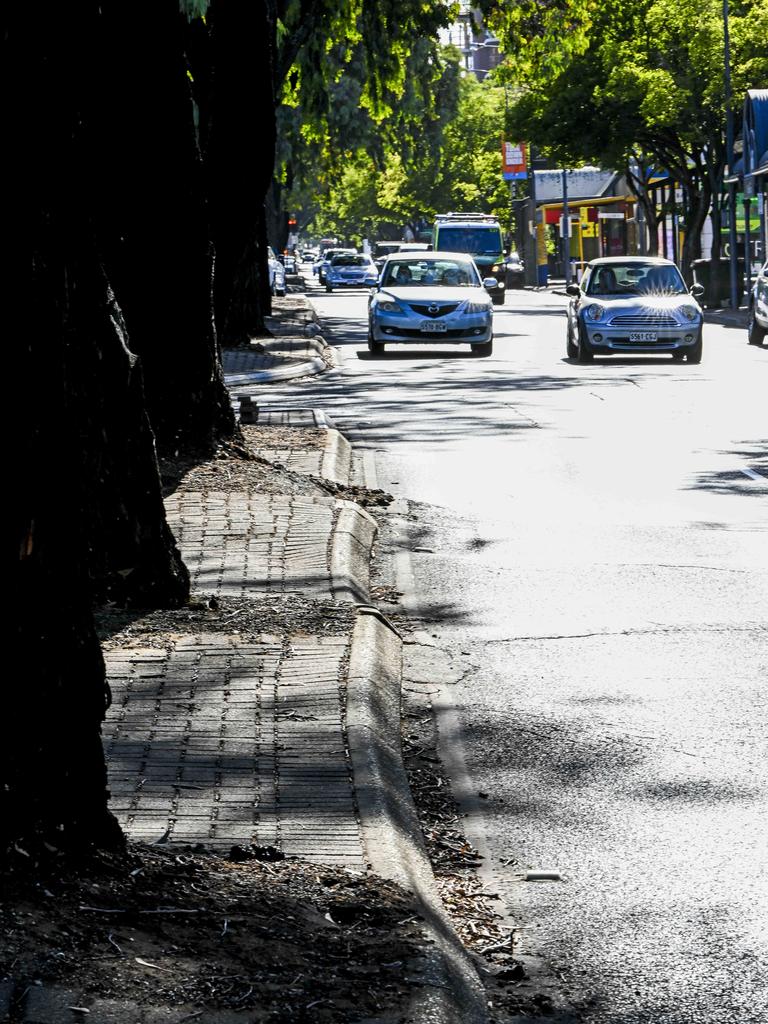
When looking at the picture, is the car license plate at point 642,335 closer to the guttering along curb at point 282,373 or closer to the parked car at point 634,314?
the parked car at point 634,314

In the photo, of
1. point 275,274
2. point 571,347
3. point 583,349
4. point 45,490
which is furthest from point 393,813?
point 275,274

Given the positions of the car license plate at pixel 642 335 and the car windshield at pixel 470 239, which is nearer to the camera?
the car license plate at pixel 642 335

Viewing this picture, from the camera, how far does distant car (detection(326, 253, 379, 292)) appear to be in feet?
277

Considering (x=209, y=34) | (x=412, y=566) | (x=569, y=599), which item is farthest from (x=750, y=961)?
(x=209, y=34)

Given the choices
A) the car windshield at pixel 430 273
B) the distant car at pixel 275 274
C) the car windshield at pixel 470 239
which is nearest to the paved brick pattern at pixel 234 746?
the car windshield at pixel 430 273

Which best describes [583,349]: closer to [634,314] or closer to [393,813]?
[634,314]

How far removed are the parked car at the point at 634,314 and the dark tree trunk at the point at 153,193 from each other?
55.6ft

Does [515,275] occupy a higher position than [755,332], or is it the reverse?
[755,332]

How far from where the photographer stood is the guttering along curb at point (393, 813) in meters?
4.30

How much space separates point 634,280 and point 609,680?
76.7 ft

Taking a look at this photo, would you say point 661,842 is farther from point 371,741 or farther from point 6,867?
point 6,867

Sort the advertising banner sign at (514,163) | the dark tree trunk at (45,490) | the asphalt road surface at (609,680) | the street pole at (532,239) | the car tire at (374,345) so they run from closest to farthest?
the dark tree trunk at (45,490) → the asphalt road surface at (609,680) → the car tire at (374,345) → the street pole at (532,239) → the advertising banner sign at (514,163)

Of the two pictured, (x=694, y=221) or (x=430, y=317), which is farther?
(x=694, y=221)

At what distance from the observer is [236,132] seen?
633 inches
